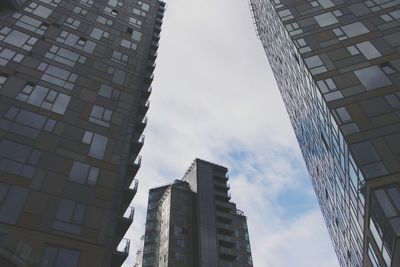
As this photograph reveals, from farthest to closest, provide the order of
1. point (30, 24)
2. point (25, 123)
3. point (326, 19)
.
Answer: point (326, 19), point (30, 24), point (25, 123)

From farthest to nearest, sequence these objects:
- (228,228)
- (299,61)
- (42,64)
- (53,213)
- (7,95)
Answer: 1. (228,228)
2. (299,61)
3. (42,64)
4. (7,95)
5. (53,213)

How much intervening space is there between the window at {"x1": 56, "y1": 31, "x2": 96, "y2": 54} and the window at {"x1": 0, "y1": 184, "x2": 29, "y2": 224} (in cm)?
1809

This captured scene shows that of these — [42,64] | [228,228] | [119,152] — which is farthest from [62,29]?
[228,228]

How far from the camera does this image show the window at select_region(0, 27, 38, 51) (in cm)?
3385

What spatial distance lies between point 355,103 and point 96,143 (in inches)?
792

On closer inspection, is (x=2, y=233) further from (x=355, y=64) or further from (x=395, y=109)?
(x=355, y=64)

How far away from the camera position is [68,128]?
96.3ft

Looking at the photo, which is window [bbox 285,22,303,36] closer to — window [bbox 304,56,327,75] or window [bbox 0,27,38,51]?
window [bbox 304,56,327,75]

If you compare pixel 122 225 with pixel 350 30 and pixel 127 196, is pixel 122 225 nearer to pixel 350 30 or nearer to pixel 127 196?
pixel 127 196

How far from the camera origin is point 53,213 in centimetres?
2402

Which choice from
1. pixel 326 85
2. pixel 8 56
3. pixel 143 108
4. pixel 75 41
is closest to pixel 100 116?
pixel 143 108

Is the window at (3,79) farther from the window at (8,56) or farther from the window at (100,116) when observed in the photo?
the window at (100,116)

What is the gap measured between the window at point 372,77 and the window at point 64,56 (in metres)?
25.1

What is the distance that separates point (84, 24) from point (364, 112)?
30275 millimetres
